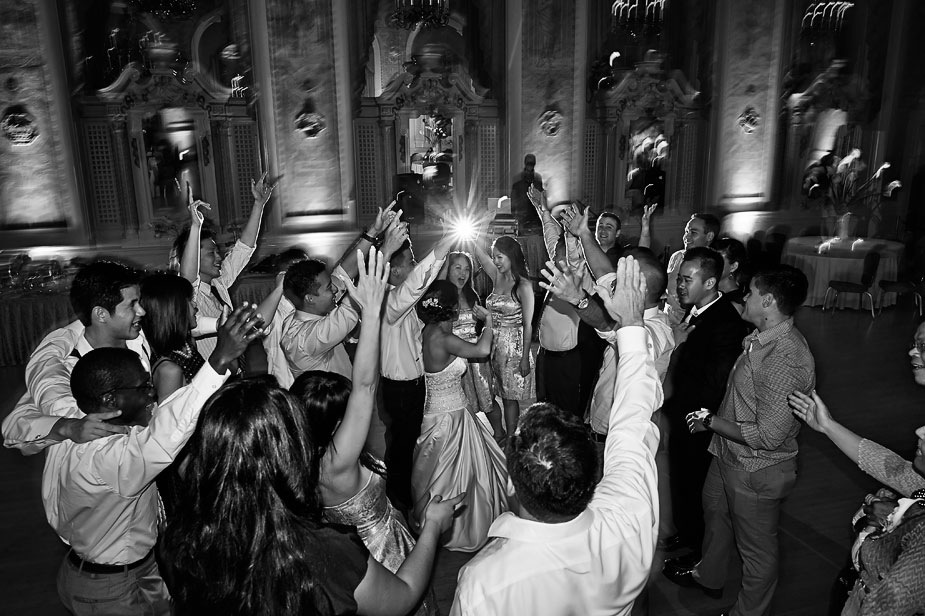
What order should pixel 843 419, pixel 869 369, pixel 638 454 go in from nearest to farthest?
1. pixel 638 454
2. pixel 843 419
3. pixel 869 369

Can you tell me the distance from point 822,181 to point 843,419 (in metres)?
9.48

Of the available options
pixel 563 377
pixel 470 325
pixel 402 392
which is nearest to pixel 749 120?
pixel 563 377

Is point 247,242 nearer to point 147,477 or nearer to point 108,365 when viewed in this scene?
point 108,365

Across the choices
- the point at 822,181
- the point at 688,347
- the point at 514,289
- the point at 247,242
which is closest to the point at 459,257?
the point at 514,289

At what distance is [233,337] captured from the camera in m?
1.62

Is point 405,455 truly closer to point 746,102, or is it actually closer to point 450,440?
point 450,440

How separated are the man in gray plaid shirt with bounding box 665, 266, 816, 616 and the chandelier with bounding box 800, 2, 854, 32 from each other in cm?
1219

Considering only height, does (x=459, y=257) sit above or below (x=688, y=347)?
above

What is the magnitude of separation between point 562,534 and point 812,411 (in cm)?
125

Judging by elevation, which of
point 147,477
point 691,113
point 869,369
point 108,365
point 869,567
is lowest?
point 869,369

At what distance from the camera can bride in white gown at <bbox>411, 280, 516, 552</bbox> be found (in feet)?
11.1

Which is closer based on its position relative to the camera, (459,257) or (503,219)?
(459,257)

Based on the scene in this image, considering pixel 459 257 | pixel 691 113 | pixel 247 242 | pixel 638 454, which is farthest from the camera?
pixel 691 113

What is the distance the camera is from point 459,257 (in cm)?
421
